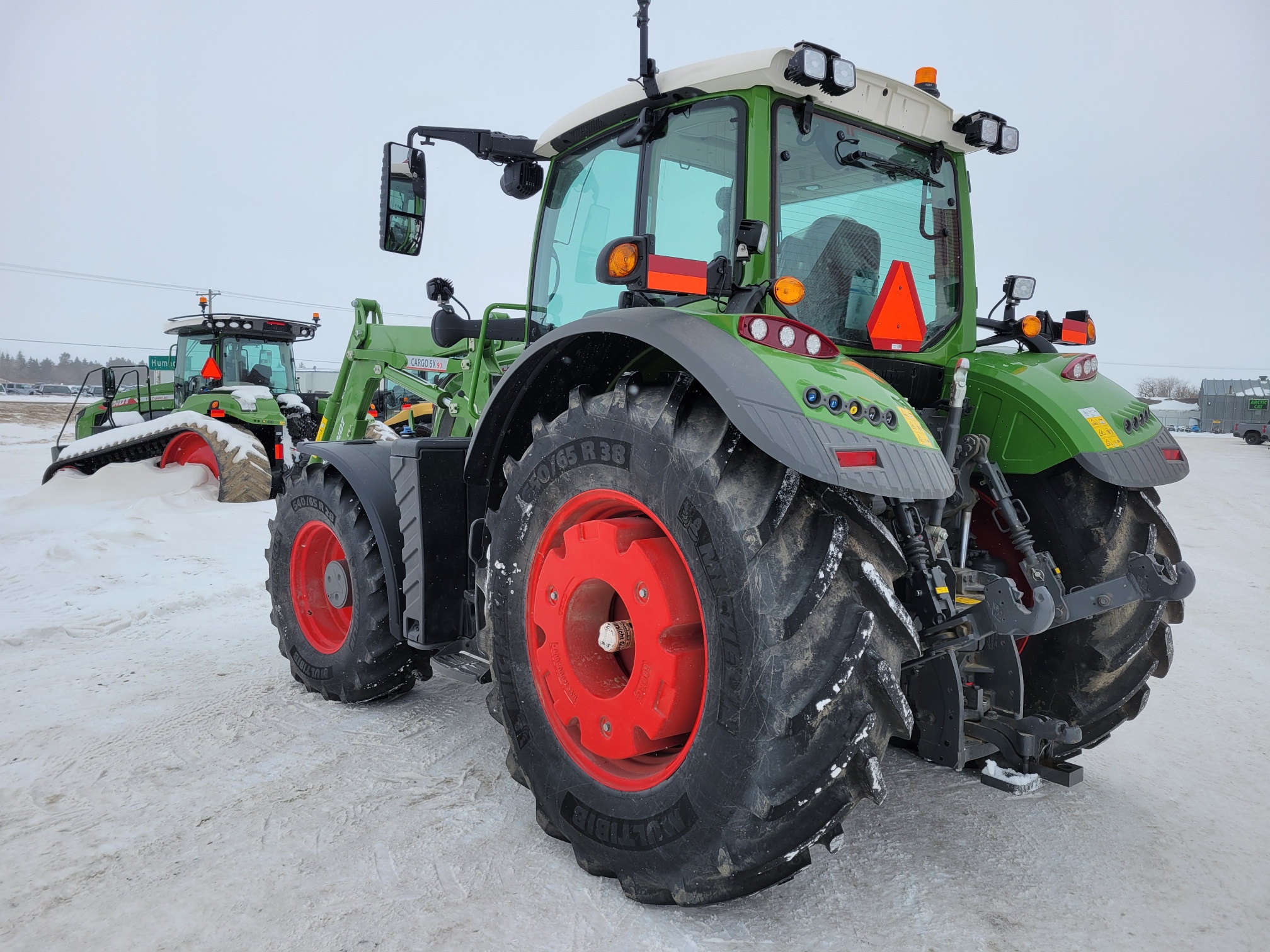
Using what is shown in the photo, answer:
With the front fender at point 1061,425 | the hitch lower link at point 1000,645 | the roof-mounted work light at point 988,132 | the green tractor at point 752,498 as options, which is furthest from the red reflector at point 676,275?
the roof-mounted work light at point 988,132

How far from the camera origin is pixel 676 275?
2096 mm

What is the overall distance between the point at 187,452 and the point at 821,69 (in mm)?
10335

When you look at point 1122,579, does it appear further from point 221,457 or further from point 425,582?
point 221,457

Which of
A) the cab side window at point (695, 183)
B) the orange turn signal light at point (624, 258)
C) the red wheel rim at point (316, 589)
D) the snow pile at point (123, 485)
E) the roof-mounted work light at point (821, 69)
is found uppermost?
the roof-mounted work light at point (821, 69)

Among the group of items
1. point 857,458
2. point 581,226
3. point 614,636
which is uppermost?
point 581,226

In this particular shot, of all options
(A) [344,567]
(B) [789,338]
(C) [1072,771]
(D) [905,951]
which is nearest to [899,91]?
(B) [789,338]

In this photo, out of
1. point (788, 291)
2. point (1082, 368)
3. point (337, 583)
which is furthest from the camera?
point (337, 583)

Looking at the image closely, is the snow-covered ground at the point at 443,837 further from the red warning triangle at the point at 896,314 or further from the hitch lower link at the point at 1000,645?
the red warning triangle at the point at 896,314

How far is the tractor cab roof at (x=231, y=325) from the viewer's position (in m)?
11.7

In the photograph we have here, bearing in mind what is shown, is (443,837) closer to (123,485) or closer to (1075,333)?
(1075,333)

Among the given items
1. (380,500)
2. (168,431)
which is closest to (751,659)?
(380,500)

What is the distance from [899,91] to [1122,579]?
5.35 feet

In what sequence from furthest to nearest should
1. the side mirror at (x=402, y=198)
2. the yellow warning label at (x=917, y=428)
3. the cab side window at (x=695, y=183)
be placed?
1. the side mirror at (x=402, y=198)
2. the cab side window at (x=695, y=183)
3. the yellow warning label at (x=917, y=428)

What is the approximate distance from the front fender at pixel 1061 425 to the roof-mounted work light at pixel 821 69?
1072 mm
